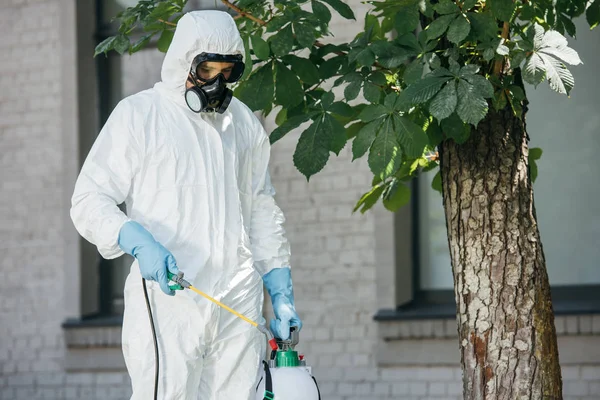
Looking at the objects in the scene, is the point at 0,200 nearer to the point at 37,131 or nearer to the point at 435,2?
the point at 37,131

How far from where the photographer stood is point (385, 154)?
3406 mm

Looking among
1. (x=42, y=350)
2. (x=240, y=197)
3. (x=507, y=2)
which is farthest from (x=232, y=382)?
(x=42, y=350)

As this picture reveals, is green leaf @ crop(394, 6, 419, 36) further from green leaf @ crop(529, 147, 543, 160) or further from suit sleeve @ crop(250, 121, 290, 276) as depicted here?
green leaf @ crop(529, 147, 543, 160)

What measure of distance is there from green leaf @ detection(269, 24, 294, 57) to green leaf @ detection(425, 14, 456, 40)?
19.6 inches

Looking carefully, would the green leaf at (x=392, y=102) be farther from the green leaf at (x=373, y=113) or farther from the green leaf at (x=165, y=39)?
the green leaf at (x=165, y=39)

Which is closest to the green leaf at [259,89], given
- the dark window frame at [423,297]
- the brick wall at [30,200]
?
the dark window frame at [423,297]

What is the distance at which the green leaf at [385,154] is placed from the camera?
11.1 feet

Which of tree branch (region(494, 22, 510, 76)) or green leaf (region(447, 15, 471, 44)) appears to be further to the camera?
tree branch (region(494, 22, 510, 76))

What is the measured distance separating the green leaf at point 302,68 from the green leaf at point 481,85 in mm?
694

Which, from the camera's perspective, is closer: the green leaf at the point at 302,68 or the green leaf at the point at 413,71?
the green leaf at the point at 413,71

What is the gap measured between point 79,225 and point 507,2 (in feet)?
5.33

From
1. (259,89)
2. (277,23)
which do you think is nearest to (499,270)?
(259,89)

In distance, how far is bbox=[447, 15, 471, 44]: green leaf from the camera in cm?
352

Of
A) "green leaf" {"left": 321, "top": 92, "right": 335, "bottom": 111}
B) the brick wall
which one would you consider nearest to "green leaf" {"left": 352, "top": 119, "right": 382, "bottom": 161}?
"green leaf" {"left": 321, "top": 92, "right": 335, "bottom": 111}
